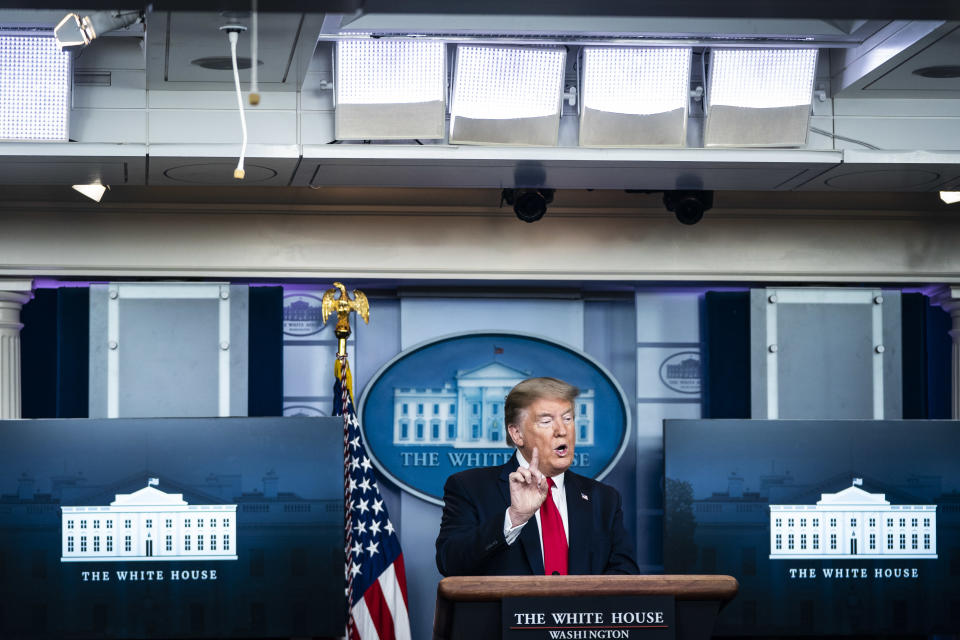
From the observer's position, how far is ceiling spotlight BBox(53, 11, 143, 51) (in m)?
3.41

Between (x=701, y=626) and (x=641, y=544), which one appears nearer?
(x=701, y=626)

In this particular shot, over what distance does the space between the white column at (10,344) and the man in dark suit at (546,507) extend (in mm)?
2436

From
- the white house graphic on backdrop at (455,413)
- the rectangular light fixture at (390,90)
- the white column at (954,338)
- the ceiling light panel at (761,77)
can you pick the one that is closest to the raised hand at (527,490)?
the rectangular light fixture at (390,90)

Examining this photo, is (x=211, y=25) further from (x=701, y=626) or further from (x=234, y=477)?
(x=701, y=626)

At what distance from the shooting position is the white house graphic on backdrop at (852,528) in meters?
4.79

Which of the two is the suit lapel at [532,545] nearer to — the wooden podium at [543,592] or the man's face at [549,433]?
the man's face at [549,433]

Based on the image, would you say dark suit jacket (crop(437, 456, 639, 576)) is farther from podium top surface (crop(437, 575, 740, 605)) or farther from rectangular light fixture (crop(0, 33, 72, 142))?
rectangular light fixture (crop(0, 33, 72, 142))

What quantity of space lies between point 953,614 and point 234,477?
300 centimetres

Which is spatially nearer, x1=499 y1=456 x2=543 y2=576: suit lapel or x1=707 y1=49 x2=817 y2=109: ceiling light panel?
x1=499 y1=456 x2=543 y2=576: suit lapel

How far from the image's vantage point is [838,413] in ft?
17.0

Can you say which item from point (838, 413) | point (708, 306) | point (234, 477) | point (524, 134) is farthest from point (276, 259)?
point (838, 413)

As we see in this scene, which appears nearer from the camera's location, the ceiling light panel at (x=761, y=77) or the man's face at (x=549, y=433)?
the man's face at (x=549, y=433)

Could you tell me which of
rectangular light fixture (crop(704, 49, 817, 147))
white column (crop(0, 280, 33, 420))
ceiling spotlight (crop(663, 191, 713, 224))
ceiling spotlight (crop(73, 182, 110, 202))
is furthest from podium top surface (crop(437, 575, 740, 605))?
white column (crop(0, 280, 33, 420))

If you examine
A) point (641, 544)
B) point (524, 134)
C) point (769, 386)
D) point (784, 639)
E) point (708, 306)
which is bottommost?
point (784, 639)
